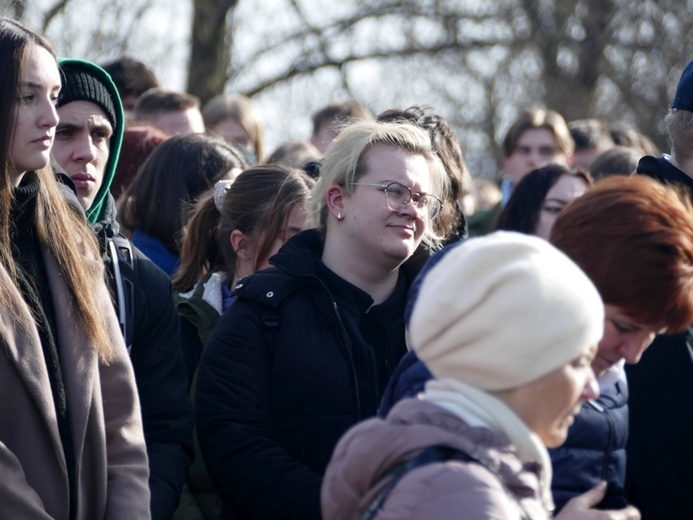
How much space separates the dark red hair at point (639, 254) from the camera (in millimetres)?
2818

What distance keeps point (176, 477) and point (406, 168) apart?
4.06 ft

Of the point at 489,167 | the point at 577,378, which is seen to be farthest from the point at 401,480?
the point at 489,167

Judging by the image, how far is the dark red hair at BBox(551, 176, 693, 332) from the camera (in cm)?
282

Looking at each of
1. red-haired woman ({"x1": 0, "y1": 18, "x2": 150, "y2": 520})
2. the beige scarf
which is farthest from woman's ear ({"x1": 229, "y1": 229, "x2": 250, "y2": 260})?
the beige scarf

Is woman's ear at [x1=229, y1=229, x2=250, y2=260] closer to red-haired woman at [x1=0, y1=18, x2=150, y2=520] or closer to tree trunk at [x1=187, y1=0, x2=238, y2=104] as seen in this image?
red-haired woman at [x1=0, y1=18, x2=150, y2=520]

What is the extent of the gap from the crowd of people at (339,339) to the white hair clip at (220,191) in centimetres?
2

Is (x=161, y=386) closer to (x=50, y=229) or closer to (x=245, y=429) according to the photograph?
(x=245, y=429)

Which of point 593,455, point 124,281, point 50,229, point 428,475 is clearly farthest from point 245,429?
point 428,475

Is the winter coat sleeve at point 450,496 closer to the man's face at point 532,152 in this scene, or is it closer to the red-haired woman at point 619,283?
the red-haired woman at point 619,283

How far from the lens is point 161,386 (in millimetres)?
3730

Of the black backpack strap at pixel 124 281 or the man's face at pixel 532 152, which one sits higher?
the black backpack strap at pixel 124 281

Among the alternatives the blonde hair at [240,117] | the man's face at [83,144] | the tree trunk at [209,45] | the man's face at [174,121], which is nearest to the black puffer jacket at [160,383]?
the man's face at [83,144]

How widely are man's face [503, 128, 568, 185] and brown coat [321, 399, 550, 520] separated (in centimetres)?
541

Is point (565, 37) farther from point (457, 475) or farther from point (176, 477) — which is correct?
point (457, 475)
